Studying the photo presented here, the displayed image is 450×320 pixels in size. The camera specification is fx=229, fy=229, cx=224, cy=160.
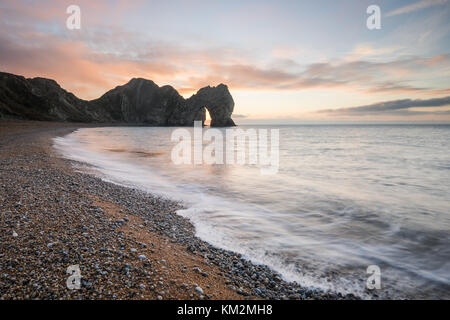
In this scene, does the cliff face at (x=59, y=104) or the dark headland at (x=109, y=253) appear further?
the cliff face at (x=59, y=104)

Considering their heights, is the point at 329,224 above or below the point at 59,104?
below

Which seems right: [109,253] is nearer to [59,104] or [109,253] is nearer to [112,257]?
[112,257]

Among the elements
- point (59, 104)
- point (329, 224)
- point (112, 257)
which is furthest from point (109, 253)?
point (59, 104)

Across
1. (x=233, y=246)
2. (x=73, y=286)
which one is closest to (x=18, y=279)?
(x=73, y=286)

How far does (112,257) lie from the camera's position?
4449mm

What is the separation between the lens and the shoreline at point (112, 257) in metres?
3.68

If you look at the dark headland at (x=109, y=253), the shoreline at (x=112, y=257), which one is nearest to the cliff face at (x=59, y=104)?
the dark headland at (x=109, y=253)

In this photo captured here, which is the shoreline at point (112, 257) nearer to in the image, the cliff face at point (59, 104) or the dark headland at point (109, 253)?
the dark headland at point (109, 253)

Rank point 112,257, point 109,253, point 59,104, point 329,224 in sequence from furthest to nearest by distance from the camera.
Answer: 1. point 59,104
2. point 329,224
3. point 109,253
4. point 112,257

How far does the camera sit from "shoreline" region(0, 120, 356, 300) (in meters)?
3.68

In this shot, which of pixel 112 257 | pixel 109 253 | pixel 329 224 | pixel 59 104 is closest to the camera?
pixel 112 257

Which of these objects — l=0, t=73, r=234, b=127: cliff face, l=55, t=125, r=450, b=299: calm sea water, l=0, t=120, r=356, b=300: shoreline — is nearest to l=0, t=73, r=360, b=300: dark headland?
l=0, t=120, r=356, b=300: shoreline
